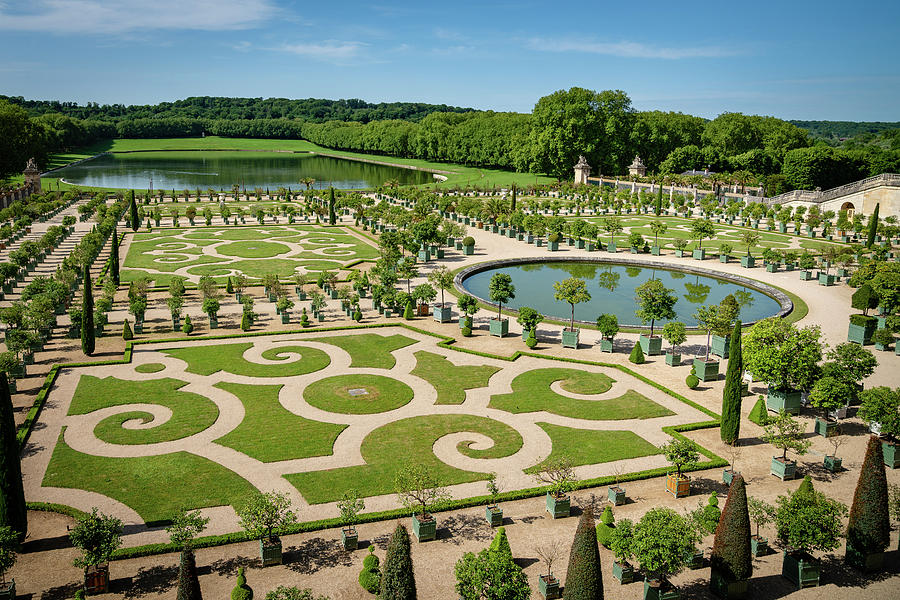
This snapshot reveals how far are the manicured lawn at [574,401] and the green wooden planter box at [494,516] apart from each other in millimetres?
9238

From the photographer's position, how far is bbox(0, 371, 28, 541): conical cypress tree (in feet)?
68.5

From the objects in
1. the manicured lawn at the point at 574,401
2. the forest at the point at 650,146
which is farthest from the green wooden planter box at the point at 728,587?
the forest at the point at 650,146

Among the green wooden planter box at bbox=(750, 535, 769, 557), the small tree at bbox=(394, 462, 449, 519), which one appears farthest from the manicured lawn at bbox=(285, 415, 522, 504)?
the green wooden planter box at bbox=(750, 535, 769, 557)

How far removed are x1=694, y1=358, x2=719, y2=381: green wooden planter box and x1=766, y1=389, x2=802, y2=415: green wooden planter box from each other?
4.13 m

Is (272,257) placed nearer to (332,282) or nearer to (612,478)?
(332,282)

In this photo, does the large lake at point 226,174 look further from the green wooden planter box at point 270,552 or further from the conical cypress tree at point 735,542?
the conical cypress tree at point 735,542

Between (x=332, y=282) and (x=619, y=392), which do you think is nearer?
(x=619, y=392)

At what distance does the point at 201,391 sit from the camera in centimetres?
3338

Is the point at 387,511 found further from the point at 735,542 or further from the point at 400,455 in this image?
the point at 735,542

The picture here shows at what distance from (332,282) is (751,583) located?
134ft

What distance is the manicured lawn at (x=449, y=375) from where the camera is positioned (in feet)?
110

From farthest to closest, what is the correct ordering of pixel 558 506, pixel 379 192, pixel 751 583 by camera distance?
pixel 379 192
pixel 558 506
pixel 751 583

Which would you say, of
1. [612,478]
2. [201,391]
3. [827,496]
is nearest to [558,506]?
[612,478]

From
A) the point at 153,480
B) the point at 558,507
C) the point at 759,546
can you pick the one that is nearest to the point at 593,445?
the point at 558,507
